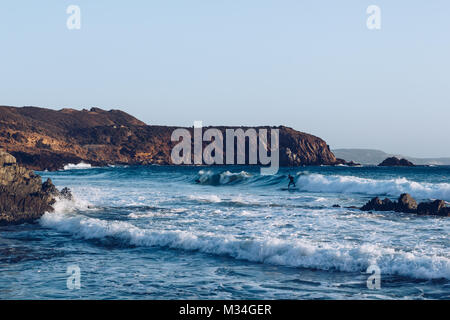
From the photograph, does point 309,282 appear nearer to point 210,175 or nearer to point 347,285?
point 347,285

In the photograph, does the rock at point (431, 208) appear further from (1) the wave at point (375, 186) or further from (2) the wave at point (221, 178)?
(2) the wave at point (221, 178)

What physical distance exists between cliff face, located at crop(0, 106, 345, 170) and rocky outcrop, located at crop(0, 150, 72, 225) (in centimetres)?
9492

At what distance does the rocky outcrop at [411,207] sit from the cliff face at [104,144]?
3946 inches

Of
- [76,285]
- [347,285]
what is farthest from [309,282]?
[76,285]

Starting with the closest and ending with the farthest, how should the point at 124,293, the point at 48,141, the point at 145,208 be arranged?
1. the point at 124,293
2. the point at 145,208
3. the point at 48,141

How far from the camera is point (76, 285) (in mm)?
8516

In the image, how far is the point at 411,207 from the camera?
19672 mm

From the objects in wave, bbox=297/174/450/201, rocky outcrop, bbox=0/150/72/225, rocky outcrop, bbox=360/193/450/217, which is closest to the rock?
rocky outcrop, bbox=360/193/450/217

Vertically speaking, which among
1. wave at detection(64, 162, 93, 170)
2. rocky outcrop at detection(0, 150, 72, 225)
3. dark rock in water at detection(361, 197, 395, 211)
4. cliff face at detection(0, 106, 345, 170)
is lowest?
wave at detection(64, 162, 93, 170)

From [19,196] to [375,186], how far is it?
1013 inches

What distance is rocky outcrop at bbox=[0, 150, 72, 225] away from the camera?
55.1ft

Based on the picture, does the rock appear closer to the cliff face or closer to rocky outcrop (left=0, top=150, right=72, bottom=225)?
rocky outcrop (left=0, top=150, right=72, bottom=225)

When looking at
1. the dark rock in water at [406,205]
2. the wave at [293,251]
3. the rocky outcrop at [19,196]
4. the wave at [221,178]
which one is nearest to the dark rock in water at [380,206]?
the dark rock in water at [406,205]
